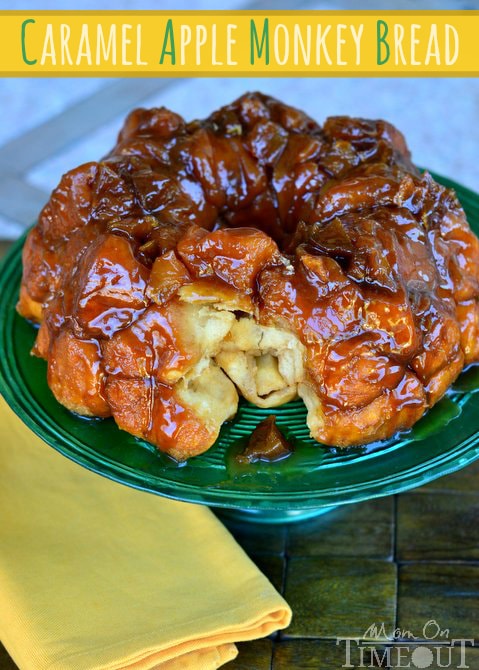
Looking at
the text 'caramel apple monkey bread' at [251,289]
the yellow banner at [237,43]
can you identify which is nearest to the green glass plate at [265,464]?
the text 'caramel apple monkey bread' at [251,289]

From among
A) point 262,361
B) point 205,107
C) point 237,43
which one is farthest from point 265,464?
point 205,107

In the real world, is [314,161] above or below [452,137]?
above

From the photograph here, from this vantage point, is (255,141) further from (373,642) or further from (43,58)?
(43,58)

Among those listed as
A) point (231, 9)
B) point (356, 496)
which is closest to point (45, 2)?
point (231, 9)

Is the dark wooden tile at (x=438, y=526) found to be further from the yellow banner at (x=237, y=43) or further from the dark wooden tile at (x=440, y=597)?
the yellow banner at (x=237, y=43)

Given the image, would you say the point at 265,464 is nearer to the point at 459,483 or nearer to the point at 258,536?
the point at 258,536

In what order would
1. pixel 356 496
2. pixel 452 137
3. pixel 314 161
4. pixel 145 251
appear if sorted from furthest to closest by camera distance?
pixel 452 137, pixel 314 161, pixel 145 251, pixel 356 496

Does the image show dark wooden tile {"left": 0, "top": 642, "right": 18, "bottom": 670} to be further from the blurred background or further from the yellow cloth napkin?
the blurred background
